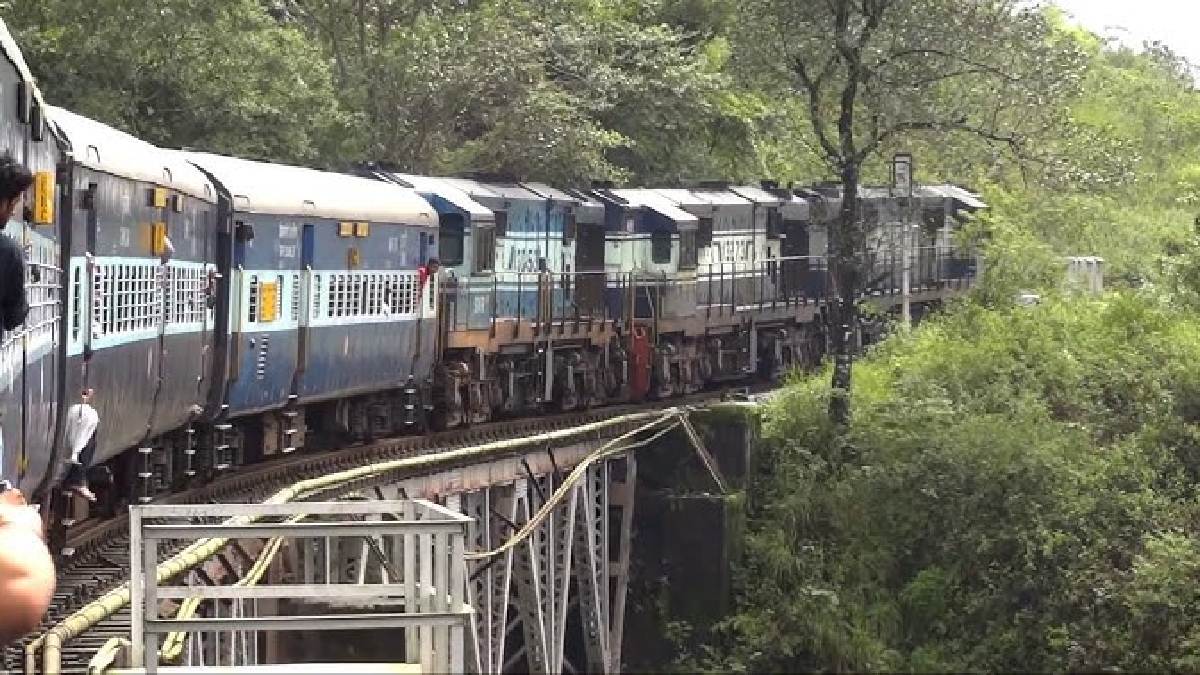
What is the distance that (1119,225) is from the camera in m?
55.4

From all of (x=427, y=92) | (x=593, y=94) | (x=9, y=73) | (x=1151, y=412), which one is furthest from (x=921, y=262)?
(x=9, y=73)

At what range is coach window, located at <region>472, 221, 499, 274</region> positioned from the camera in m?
29.5

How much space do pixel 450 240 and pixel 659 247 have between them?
799 centimetres

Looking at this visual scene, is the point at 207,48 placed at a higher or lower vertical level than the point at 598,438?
higher

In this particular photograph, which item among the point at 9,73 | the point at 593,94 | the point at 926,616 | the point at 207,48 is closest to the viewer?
the point at 9,73

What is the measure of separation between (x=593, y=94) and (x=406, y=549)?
3636 centimetres

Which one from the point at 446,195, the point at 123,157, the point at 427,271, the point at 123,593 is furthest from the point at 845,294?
the point at 123,593

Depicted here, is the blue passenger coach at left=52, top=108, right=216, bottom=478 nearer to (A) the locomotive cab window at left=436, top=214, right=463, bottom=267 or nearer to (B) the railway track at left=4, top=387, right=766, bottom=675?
(B) the railway track at left=4, top=387, right=766, bottom=675

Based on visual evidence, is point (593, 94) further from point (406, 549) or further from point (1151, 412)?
point (406, 549)

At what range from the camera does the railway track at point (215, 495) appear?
37.2 feet

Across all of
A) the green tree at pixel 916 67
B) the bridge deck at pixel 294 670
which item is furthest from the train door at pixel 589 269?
the bridge deck at pixel 294 670

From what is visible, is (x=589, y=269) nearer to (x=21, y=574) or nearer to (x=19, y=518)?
(x=19, y=518)

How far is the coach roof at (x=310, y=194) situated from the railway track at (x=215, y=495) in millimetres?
2544

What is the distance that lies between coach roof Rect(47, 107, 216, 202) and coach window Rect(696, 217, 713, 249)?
63.0 feet
